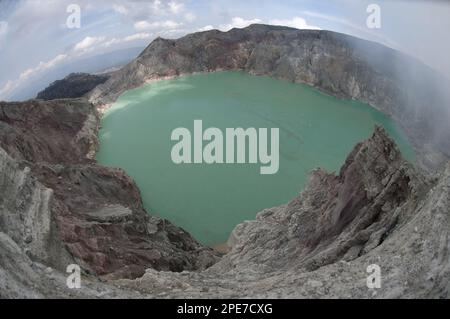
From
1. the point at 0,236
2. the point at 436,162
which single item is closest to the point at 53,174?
the point at 0,236

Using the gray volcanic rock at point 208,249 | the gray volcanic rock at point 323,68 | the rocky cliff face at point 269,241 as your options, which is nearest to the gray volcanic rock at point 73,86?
the gray volcanic rock at point 323,68

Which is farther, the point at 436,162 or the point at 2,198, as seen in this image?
the point at 436,162

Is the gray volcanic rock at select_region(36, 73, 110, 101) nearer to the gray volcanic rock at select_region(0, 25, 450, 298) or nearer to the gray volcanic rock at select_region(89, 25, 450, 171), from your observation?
the gray volcanic rock at select_region(89, 25, 450, 171)

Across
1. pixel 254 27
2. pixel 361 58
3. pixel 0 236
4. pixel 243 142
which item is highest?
pixel 254 27

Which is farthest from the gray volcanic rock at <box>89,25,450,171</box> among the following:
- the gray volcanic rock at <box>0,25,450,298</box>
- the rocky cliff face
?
the rocky cliff face

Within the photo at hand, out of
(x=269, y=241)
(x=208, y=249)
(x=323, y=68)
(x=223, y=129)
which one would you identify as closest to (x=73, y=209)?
(x=208, y=249)
